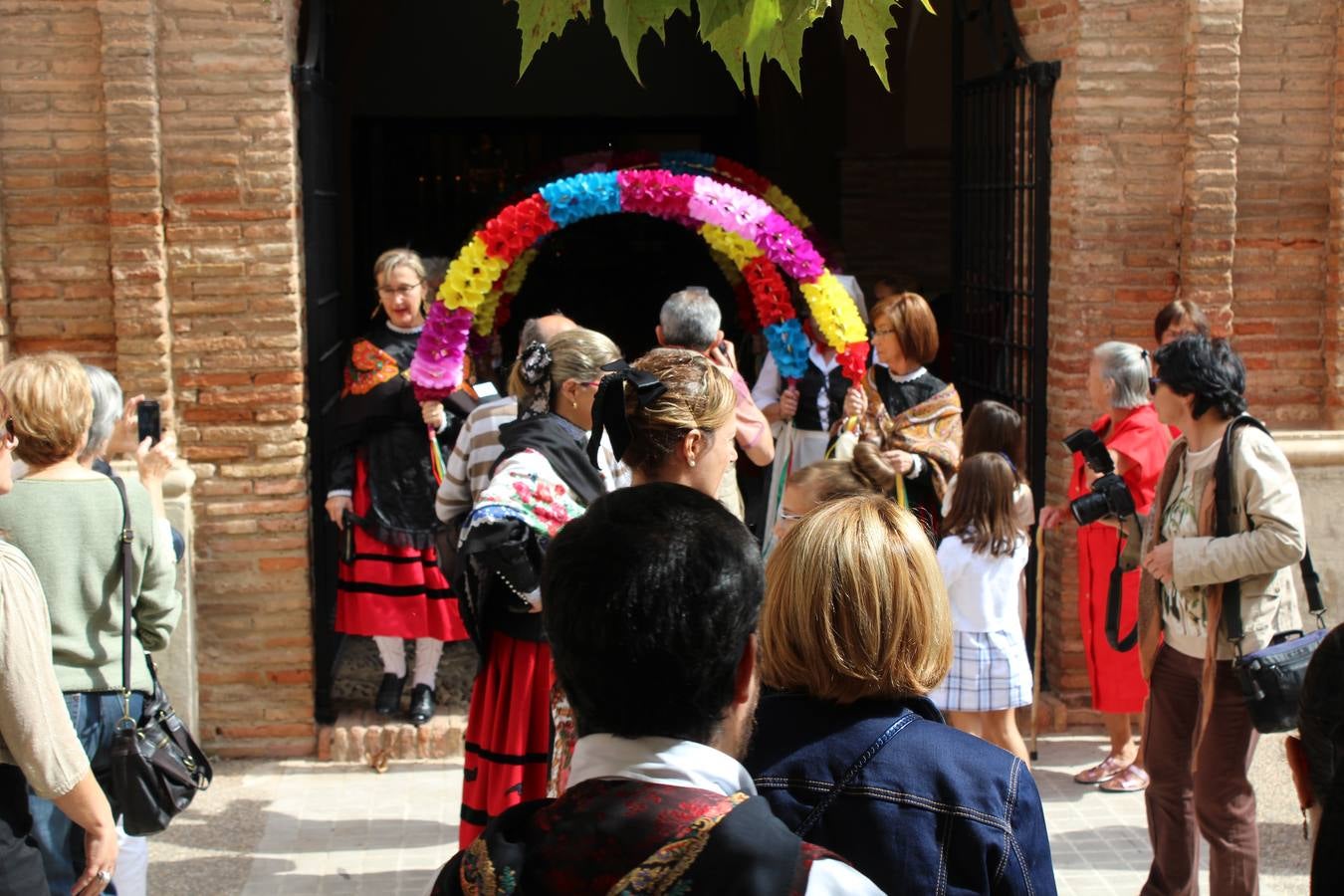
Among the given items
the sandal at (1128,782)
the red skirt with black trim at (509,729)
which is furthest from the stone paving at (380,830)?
the red skirt with black trim at (509,729)

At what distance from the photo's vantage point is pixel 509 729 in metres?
4.55

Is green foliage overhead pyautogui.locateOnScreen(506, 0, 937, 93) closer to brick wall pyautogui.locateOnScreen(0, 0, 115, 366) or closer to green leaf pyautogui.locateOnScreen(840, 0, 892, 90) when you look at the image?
green leaf pyautogui.locateOnScreen(840, 0, 892, 90)

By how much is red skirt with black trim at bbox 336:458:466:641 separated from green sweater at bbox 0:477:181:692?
2.88 meters

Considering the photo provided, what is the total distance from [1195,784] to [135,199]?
184 inches

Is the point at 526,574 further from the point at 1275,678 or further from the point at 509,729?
the point at 1275,678

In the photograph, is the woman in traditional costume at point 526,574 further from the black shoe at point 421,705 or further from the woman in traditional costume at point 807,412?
the woman in traditional costume at point 807,412

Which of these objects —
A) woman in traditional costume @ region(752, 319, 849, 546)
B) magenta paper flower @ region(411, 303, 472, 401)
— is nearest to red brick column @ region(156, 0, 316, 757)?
magenta paper flower @ region(411, 303, 472, 401)

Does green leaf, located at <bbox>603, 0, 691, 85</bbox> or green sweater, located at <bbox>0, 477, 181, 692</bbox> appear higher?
green leaf, located at <bbox>603, 0, 691, 85</bbox>

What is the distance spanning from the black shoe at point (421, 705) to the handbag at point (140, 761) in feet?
9.44

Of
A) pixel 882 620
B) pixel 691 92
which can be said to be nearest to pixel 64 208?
pixel 882 620

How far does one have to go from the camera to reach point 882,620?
2.51m

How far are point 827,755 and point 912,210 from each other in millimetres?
10175

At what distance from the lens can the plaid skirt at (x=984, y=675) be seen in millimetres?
5398

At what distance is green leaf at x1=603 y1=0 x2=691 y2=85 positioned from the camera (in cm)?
246
